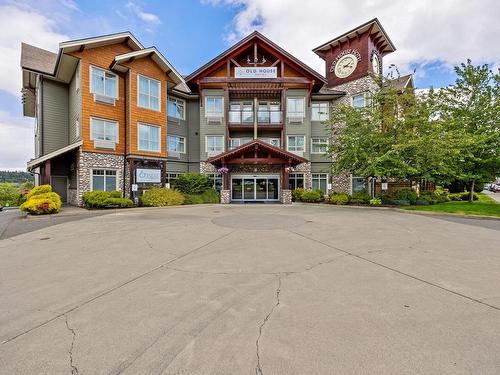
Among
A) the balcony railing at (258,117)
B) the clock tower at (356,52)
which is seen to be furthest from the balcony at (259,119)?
the clock tower at (356,52)

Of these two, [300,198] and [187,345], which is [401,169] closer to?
[300,198]

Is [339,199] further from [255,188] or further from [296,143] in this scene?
[255,188]

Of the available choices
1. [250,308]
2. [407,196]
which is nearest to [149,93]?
→ [250,308]

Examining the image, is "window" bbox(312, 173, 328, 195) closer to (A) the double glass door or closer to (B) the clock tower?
(A) the double glass door

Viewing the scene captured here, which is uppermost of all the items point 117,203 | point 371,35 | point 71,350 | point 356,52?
point 371,35

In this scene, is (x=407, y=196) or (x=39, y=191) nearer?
(x=39, y=191)

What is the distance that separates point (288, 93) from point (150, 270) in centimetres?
2172

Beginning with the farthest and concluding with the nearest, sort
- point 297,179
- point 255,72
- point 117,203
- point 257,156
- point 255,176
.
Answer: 1. point 297,179
2. point 255,176
3. point 255,72
4. point 257,156
5. point 117,203

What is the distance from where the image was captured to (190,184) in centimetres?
2061

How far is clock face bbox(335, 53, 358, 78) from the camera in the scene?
24047mm

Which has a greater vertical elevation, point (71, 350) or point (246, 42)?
point (246, 42)

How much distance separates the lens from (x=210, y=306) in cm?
366

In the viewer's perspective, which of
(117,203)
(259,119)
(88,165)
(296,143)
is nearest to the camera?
(117,203)

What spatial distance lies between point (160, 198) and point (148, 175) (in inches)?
102
